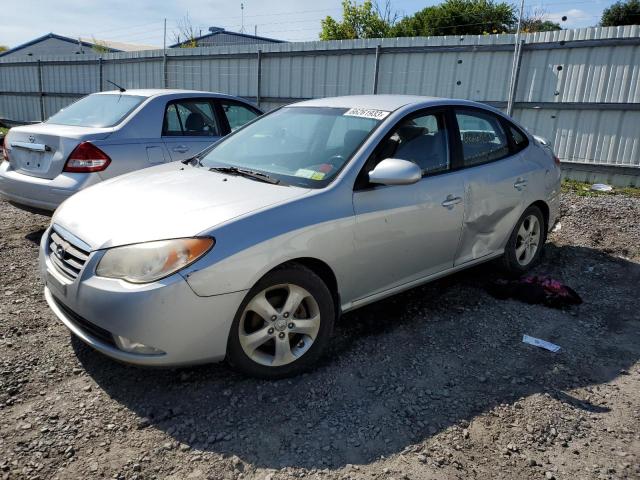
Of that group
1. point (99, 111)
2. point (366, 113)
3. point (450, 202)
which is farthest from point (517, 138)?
point (99, 111)

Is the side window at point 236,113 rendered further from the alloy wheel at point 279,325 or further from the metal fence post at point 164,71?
the metal fence post at point 164,71

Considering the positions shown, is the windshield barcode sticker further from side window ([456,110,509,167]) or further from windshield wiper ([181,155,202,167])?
windshield wiper ([181,155,202,167])

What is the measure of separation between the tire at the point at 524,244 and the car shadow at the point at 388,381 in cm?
53

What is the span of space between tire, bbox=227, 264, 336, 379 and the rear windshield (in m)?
3.51

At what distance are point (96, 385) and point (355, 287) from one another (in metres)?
1.63

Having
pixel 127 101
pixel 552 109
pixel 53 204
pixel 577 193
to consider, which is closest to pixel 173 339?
pixel 53 204

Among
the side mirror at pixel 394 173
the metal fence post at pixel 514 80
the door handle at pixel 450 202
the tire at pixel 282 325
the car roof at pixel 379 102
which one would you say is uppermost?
the metal fence post at pixel 514 80

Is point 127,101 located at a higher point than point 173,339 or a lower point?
higher

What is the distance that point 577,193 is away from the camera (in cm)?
816

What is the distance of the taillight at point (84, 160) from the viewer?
199 inches

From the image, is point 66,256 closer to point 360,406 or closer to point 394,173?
point 360,406

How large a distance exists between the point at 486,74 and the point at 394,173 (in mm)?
7326

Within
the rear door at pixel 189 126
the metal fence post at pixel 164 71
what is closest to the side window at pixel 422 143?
the rear door at pixel 189 126

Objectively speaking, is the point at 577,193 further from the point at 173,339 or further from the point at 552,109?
the point at 173,339
